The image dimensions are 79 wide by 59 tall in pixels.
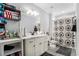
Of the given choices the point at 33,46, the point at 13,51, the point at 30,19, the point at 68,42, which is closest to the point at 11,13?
the point at 30,19

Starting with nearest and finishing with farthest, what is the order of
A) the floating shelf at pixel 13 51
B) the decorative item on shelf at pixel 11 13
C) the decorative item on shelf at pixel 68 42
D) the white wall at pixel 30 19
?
the floating shelf at pixel 13 51
the decorative item on shelf at pixel 11 13
the white wall at pixel 30 19
the decorative item on shelf at pixel 68 42

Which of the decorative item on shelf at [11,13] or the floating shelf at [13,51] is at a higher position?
the decorative item on shelf at [11,13]

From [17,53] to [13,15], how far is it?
2.67 ft

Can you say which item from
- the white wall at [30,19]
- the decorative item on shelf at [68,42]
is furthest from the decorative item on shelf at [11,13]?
the decorative item on shelf at [68,42]

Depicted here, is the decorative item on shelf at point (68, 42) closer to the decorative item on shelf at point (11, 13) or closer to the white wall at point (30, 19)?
the white wall at point (30, 19)

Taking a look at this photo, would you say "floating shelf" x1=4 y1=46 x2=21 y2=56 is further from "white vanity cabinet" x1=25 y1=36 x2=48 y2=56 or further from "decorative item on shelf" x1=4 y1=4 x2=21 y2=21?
"decorative item on shelf" x1=4 y1=4 x2=21 y2=21

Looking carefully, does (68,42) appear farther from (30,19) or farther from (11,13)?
(11,13)

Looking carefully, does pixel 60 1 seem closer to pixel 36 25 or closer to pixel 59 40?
pixel 36 25

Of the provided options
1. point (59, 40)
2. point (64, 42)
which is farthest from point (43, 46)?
point (64, 42)

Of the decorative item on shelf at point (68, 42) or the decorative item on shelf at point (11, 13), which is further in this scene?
the decorative item on shelf at point (68, 42)

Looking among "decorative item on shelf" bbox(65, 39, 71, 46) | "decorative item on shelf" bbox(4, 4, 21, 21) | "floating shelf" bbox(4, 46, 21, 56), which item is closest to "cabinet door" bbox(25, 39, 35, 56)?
"floating shelf" bbox(4, 46, 21, 56)

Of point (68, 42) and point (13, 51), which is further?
point (68, 42)

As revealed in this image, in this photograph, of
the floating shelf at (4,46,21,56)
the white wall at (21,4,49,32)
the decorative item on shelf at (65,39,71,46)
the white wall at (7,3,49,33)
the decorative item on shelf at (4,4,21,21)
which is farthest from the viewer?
the decorative item on shelf at (65,39,71,46)

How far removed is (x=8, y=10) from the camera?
57.6 inches
